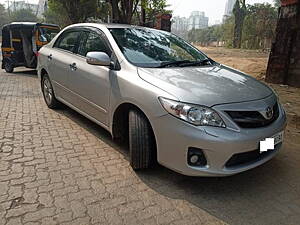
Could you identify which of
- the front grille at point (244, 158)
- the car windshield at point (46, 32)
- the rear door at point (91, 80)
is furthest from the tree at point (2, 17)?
the front grille at point (244, 158)

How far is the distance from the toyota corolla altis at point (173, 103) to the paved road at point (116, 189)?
10.8 inches

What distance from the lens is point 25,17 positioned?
64375 millimetres

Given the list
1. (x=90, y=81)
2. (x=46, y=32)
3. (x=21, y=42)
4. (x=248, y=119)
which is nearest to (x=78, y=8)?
(x=21, y=42)

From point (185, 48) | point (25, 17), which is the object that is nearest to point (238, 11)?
point (185, 48)

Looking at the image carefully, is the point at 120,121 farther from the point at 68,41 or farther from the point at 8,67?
the point at 8,67

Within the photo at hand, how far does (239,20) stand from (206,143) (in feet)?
132

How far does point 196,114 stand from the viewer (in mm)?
2260

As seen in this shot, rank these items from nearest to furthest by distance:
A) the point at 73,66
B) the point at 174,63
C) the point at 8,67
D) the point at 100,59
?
the point at 100,59, the point at 174,63, the point at 73,66, the point at 8,67

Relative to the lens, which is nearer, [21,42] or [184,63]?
[184,63]

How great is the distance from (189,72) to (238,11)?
4000cm

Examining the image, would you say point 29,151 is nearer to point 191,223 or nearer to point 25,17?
point 191,223

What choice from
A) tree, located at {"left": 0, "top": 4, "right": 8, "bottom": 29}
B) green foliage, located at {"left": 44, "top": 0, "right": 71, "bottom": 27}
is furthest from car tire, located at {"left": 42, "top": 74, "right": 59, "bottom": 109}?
tree, located at {"left": 0, "top": 4, "right": 8, "bottom": 29}

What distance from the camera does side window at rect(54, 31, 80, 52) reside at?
13.2 ft

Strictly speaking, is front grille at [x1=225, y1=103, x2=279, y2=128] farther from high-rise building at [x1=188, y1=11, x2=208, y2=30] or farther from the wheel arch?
high-rise building at [x1=188, y1=11, x2=208, y2=30]
